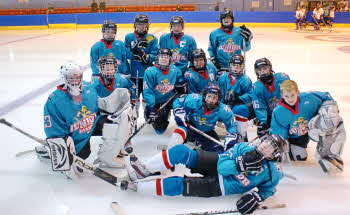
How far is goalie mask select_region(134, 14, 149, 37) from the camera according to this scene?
13.7 ft

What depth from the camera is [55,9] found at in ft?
51.0

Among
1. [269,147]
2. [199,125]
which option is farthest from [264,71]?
[269,147]

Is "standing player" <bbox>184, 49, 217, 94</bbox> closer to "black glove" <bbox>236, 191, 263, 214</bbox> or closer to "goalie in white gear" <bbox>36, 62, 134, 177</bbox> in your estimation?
"goalie in white gear" <bbox>36, 62, 134, 177</bbox>

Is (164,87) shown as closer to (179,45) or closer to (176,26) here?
(179,45)

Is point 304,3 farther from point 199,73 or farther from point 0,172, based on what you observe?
point 0,172

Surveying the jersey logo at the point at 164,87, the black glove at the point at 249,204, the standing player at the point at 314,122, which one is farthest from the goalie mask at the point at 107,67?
the black glove at the point at 249,204

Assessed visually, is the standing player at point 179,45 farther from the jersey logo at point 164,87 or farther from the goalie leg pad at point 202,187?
the goalie leg pad at point 202,187

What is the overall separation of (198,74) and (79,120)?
4.85 ft

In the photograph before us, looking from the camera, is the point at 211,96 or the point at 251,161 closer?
the point at 251,161

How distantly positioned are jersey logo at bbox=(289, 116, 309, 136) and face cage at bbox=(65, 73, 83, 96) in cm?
175

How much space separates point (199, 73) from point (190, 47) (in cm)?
68

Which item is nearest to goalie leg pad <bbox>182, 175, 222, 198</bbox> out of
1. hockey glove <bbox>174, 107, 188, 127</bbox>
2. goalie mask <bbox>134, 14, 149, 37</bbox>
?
hockey glove <bbox>174, 107, 188, 127</bbox>

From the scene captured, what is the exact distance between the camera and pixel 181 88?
12.7 feet

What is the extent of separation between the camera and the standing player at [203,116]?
290 centimetres
